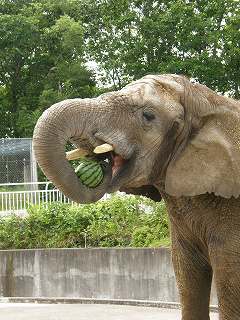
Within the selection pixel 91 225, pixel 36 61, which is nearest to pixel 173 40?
pixel 36 61

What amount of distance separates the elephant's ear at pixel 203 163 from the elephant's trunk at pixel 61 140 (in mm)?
562

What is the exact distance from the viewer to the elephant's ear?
14.3ft

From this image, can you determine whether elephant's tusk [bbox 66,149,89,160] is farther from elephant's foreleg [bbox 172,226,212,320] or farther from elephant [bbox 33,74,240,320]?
elephant's foreleg [bbox 172,226,212,320]

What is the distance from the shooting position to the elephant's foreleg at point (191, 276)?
4848mm

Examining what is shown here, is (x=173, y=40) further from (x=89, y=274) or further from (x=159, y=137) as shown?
(x=159, y=137)

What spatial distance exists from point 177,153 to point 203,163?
0.53 ft

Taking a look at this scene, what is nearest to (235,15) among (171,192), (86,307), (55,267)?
(55,267)

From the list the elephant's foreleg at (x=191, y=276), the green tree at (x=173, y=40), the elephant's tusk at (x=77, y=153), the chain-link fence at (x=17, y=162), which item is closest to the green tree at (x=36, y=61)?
the green tree at (x=173, y=40)

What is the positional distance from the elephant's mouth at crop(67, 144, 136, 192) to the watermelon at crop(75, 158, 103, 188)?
7 centimetres

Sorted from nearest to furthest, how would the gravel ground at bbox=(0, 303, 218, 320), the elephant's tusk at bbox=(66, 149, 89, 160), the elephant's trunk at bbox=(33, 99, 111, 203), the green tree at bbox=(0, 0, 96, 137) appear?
the elephant's trunk at bbox=(33, 99, 111, 203) < the elephant's tusk at bbox=(66, 149, 89, 160) < the gravel ground at bbox=(0, 303, 218, 320) < the green tree at bbox=(0, 0, 96, 137)

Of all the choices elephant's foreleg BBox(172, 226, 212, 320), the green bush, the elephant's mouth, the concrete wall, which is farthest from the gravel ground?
the elephant's mouth

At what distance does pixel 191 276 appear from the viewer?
194 inches

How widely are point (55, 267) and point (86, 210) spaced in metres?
1.72

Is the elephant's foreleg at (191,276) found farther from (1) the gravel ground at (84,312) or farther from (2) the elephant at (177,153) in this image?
(1) the gravel ground at (84,312)
